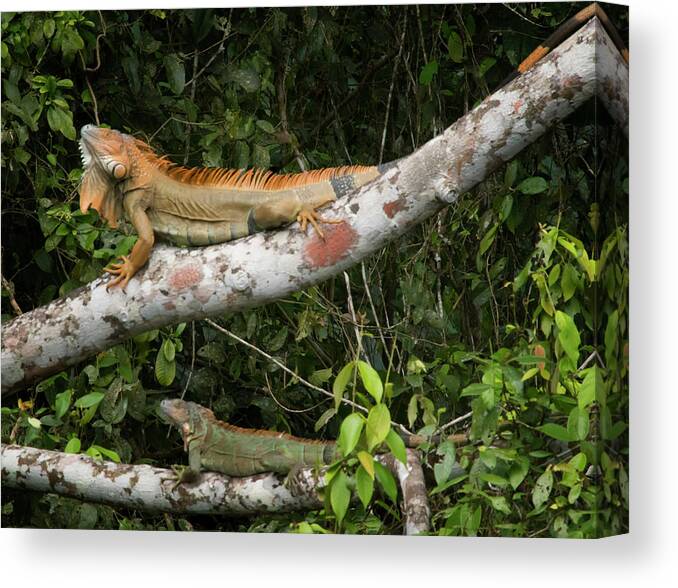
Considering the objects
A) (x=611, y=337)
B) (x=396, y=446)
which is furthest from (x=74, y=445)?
(x=611, y=337)

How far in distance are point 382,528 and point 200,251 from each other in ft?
4.41

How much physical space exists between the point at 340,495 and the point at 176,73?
1.87 m

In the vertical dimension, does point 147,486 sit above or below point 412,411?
below

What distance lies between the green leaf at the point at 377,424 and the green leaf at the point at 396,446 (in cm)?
3

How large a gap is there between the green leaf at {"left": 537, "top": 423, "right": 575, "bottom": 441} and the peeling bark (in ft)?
3.08

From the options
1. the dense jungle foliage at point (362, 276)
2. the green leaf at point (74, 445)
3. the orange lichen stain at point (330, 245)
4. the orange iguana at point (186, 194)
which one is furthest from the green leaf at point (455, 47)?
the green leaf at point (74, 445)

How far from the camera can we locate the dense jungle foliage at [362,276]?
17.2ft

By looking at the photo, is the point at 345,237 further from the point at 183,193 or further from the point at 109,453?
the point at 109,453

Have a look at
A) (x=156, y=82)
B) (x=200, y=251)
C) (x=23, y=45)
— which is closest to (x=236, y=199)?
(x=200, y=251)

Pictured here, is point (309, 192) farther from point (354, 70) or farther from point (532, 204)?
point (532, 204)

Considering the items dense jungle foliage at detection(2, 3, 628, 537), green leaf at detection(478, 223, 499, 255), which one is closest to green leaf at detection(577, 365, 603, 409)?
dense jungle foliage at detection(2, 3, 628, 537)

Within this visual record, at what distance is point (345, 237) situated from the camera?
5.36 m

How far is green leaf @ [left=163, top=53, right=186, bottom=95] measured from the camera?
5.63 meters

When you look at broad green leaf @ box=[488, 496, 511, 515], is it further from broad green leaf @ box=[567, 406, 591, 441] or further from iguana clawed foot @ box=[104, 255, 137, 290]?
iguana clawed foot @ box=[104, 255, 137, 290]
